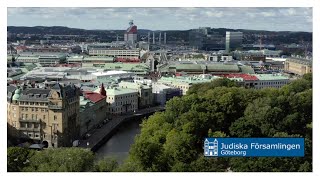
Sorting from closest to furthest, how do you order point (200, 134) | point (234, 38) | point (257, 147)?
point (257, 147) → point (200, 134) → point (234, 38)

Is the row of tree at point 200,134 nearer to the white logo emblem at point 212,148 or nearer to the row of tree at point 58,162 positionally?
the row of tree at point 58,162

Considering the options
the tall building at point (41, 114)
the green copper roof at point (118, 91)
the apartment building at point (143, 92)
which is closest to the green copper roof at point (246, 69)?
the apartment building at point (143, 92)

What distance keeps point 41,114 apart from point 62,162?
4.63m

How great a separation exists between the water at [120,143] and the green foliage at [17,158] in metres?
2.21

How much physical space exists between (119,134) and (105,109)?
2.63 meters

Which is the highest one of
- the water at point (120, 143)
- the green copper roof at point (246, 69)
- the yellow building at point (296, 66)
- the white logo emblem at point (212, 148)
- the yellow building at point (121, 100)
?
the yellow building at point (296, 66)

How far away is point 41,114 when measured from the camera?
11.9 metres

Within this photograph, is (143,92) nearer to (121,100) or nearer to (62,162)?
(121,100)

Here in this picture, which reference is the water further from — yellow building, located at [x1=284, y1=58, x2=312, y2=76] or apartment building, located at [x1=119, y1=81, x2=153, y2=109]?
yellow building, located at [x1=284, y1=58, x2=312, y2=76]

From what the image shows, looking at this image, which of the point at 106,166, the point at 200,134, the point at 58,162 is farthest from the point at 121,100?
the point at 106,166

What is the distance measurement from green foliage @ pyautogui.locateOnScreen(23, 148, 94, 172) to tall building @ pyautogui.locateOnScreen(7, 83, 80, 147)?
142 inches

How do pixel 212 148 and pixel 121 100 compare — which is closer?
pixel 212 148

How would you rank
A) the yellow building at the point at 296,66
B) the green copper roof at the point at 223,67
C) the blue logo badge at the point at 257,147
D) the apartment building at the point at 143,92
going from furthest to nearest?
1. the green copper roof at the point at 223,67
2. the yellow building at the point at 296,66
3. the apartment building at the point at 143,92
4. the blue logo badge at the point at 257,147

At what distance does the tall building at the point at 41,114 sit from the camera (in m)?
11.6
